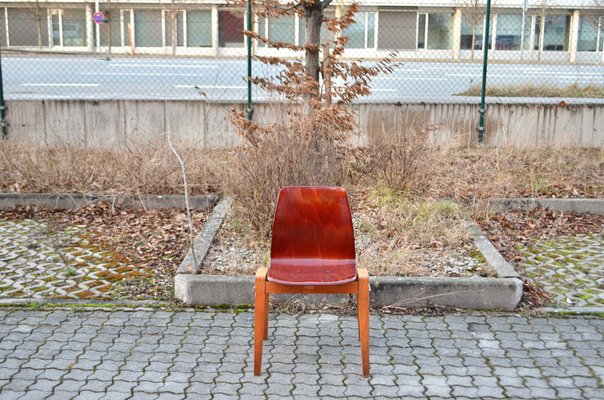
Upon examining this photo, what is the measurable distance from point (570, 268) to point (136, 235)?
3919 mm

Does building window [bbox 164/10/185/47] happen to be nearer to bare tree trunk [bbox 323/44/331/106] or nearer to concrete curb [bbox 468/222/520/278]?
bare tree trunk [bbox 323/44/331/106]

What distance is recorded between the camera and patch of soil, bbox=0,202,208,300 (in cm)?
573

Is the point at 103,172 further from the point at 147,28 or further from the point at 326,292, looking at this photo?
the point at 147,28

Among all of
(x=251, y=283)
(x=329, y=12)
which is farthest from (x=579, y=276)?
(x=329, y=12)

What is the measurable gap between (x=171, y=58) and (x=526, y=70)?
1226cm

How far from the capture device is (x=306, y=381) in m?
4.18

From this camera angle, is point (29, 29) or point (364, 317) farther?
point (29, 29)

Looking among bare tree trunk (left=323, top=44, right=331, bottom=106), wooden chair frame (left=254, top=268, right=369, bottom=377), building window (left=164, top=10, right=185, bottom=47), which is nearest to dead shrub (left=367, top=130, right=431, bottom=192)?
bare tree trunk (left=323, top=44, right=331, bottom=106)

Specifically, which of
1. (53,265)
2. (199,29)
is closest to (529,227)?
(53,265)

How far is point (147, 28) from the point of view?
25953 mm

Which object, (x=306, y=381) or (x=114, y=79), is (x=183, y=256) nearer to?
(x=306, y=381)

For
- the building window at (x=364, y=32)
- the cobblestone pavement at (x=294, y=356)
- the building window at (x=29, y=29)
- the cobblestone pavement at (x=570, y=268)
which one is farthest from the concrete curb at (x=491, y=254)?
the building window at (x=29, y=29)

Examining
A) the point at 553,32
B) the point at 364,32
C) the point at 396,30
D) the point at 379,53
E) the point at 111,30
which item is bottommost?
the point at 379,53

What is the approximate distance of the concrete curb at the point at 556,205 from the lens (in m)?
7.77
